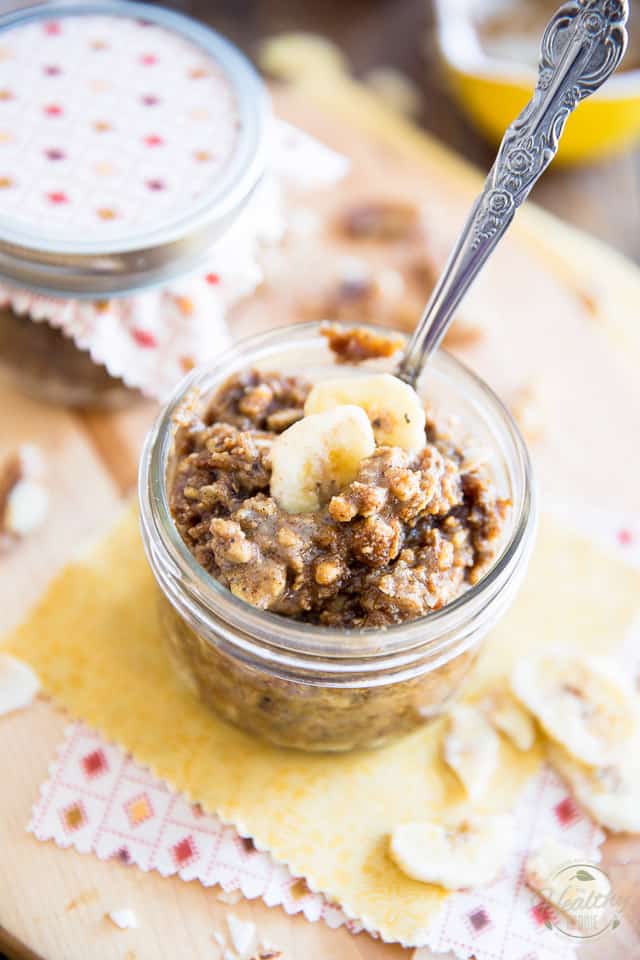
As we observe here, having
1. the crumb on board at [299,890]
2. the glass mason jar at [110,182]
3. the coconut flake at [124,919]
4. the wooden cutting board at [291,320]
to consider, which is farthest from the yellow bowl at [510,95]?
the coconut flake at [124,919]

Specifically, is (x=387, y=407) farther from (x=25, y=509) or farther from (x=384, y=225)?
(x=384, y=225)

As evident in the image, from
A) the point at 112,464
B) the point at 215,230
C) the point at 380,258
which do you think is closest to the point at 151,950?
the point at 112,464

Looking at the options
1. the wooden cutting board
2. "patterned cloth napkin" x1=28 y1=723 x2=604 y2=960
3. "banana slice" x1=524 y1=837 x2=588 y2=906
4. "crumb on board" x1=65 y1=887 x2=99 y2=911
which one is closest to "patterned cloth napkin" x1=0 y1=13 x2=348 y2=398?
the wooden cutting board

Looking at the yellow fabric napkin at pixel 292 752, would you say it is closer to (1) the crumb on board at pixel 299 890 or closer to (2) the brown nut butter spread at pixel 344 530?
(1) the crumb on board at pixel 299 890

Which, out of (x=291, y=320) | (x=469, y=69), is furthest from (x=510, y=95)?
(x=291, y=320)

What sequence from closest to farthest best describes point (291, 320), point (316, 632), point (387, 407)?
point (316, 632)
point (387, 407)
point (291, 320)

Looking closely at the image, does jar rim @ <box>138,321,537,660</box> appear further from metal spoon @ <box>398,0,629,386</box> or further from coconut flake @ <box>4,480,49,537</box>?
coconut flake @ <box>4,480,49,537</box>

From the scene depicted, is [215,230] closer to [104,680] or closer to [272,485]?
[272,485]
